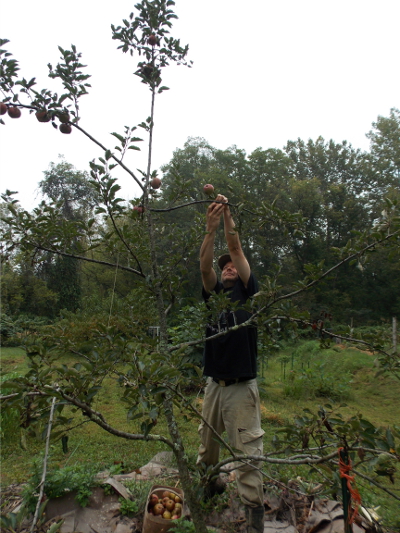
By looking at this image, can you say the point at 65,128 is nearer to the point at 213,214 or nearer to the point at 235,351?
the point at 213,214

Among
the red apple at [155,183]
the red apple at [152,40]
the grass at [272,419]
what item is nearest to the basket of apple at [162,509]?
the grass at [272,419]

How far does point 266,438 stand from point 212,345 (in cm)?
208

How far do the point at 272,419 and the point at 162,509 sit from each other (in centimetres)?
259

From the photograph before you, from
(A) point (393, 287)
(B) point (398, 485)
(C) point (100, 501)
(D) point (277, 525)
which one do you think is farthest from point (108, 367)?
(A) point (393, 287)

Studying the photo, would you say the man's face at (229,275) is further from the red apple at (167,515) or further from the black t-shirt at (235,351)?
the red apple at (167,515)

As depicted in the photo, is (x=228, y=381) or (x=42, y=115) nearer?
(x=42, y=115)

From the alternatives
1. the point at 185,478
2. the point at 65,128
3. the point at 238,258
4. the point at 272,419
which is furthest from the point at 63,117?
the point at 272,419

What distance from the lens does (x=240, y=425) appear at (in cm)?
204

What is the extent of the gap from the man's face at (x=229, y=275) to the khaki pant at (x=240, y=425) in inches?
25.1

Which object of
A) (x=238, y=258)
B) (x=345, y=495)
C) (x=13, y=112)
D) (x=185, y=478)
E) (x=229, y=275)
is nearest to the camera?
(x=345, y=495)

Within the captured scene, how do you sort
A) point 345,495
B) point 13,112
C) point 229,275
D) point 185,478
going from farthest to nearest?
1. point 229,275
2. point 185,478
3. point 13,112
4. point 345,495

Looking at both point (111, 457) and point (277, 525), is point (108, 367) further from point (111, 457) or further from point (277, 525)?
point (111, 457)

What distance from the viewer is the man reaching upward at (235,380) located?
1872 millimetres

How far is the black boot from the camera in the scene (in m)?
1.82
